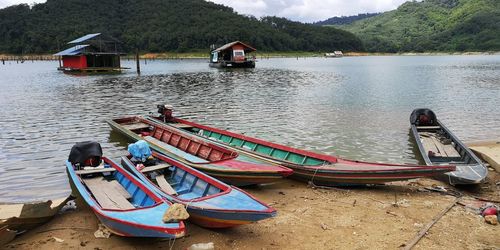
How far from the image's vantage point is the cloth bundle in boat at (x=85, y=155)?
10367 mm

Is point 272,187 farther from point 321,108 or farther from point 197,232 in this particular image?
point 321,108

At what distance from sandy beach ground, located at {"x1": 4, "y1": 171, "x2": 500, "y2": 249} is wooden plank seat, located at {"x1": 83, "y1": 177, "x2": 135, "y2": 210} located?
0.55 metres

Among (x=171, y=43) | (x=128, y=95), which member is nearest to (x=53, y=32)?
(x=171, y=43)

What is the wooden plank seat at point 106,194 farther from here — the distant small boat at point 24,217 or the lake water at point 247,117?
the lake water at point 247,117

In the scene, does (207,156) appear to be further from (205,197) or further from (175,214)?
(175,214)

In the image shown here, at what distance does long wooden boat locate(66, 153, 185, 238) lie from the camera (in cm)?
648

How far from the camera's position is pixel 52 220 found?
8.64 metres

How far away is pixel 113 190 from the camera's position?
29.5 ft

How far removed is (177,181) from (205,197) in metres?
2.50

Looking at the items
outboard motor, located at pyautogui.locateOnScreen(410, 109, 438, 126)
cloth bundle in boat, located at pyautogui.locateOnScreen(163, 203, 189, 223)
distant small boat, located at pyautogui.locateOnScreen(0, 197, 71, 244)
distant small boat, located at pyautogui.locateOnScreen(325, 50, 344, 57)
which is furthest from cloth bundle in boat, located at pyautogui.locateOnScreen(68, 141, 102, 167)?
distant small boat, located at pyautogui.locateOnScreen(325, 50, 344, 57)

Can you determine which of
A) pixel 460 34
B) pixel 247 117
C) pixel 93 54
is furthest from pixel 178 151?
pixel 460 34

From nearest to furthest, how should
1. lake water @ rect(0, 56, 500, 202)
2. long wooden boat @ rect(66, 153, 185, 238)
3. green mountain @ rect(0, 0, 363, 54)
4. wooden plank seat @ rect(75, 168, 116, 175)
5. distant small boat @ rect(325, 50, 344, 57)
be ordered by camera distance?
long wooden boat @ rect(66, 153, 185, 238) < wooden plank seat @ rect(75, 168, 116, 175) < lake water @ rect(0, 56, 500, 202) < green mountain @ rect(0, 0, 363, 54) < distant small boat @ rect(325, 50, 344, 57)

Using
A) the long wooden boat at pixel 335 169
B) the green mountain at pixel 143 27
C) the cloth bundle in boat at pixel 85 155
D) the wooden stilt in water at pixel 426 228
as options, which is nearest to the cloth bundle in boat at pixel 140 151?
the cloth bundle in boat at pixel 85 155

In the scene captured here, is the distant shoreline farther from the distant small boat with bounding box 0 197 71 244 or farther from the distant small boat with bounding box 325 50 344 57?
the distant small boat with bounding box 0 197 71 244
